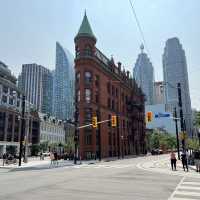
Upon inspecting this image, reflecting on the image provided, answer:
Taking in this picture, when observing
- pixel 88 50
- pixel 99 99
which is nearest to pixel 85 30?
pixel 88 50

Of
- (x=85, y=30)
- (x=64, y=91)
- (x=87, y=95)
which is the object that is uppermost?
(x=64, y=91)

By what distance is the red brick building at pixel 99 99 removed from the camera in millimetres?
54750

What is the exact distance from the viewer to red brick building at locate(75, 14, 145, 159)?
54.8 m

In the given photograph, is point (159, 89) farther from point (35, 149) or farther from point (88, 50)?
point (35, 149)

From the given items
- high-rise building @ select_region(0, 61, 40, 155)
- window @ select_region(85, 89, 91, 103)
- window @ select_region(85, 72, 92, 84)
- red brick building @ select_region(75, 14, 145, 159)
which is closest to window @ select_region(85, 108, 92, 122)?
red brick building @ select_region(75, 14, 145, 159)

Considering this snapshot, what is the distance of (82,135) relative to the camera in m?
53.5

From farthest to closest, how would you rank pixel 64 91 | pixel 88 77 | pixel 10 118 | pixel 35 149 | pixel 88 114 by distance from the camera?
pixel 64 91 → pixel 35 149 → pixel 10 118 → pixel 88 77 → pixel 88 114

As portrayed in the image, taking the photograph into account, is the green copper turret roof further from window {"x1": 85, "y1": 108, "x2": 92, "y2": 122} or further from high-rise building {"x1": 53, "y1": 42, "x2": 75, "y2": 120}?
high-rise building {"x1": 53, "y1": 42, "x2": 75, "y2": 120}

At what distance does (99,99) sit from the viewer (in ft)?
195

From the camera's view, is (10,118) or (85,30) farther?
(10,118)

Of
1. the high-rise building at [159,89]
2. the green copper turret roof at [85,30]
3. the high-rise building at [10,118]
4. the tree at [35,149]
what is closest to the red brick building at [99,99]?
the green copper turret roof at [85,30]

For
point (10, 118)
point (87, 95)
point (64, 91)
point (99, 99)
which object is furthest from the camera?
point (64, 91)

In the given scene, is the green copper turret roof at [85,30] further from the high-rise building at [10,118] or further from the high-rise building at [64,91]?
the high-rise building at [64,91]

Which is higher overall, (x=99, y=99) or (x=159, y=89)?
(x=99, y=99)
